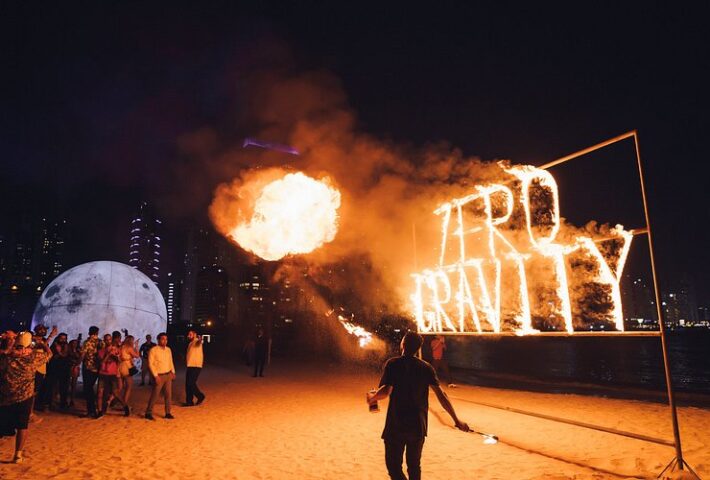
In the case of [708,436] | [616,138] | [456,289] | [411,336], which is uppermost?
[616,138]

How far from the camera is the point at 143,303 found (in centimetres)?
1634

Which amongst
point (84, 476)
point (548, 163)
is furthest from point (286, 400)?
point (548, 163)

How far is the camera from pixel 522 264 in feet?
25.7

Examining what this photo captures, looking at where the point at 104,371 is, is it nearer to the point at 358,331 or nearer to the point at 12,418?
the point at 12,418

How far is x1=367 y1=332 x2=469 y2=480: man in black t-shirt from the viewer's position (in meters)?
4.00

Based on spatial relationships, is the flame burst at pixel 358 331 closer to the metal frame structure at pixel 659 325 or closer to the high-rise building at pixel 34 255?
the metal frame structure at pixel 659 325

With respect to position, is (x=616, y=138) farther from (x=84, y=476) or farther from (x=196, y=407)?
(x=196, y=407)

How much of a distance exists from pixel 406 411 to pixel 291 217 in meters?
11.8

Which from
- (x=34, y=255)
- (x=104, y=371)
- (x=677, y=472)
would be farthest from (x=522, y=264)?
(x=34, y=255)

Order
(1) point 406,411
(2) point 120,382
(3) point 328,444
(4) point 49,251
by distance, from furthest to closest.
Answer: (4) point 49,251 → (2) point 120,382 → (3) point 328,444 → (1) point 406,411

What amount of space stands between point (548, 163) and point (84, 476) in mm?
8686

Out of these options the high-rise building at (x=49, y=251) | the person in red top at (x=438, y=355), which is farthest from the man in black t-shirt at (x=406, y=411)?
the high-rise building at (x=49, y=251)

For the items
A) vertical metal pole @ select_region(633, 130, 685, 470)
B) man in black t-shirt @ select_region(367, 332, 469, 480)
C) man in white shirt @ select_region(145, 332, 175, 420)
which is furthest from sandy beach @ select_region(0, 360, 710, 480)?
man in black t-shirt @ select_region(367, 332, 469, 480)

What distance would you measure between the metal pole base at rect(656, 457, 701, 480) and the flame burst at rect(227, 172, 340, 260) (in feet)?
38.3
